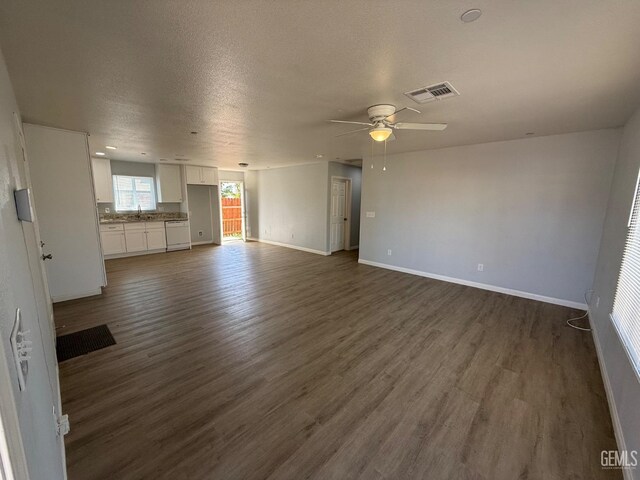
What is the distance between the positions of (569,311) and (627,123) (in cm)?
246

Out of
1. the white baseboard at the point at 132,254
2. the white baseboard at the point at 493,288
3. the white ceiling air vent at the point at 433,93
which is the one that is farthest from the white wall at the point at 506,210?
the white baseboard at the point at 132,254

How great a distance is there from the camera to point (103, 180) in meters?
6.38

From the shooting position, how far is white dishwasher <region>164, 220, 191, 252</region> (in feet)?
24.5

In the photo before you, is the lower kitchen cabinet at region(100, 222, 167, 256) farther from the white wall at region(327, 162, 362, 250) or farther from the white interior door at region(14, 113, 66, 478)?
the white interior door at region(14, 113, 66, 478)

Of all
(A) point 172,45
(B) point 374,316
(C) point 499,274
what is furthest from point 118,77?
(C) point 499,274

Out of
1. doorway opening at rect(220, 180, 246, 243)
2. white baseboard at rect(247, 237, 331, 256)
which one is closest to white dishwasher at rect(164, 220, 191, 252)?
doorway opening at rect(220, 180, 246, 243)

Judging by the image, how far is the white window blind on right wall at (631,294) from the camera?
1.80 m

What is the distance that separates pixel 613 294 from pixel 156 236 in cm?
856

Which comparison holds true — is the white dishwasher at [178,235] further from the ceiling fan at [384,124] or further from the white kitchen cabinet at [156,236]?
the ceiling fan at [384,124]

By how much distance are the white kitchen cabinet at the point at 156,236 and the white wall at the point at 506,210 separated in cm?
581

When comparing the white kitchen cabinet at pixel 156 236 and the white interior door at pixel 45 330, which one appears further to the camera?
the white kitchen cabinet at pixel 156 236

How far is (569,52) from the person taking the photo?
1.74 metres

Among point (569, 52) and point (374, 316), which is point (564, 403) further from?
point (569, 52)

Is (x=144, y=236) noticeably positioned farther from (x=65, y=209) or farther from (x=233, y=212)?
(x=65, y=209)
